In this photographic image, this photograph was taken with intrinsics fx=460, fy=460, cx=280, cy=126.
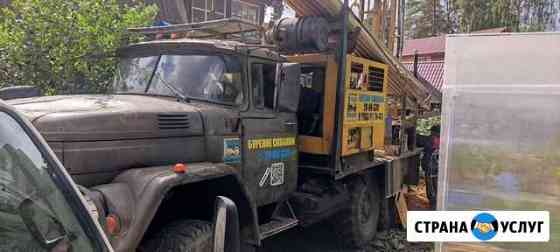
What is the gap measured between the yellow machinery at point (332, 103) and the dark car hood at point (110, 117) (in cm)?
177

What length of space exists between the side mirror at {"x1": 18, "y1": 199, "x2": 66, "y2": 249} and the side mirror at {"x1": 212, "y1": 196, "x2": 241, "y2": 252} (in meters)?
0.53

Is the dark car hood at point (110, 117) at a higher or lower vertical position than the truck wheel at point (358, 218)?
higher

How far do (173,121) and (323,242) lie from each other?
10.9ft

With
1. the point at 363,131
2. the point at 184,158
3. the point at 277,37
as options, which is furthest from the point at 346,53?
the point at 184,158

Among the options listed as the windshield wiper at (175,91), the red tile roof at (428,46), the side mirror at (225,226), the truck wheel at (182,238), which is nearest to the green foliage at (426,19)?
→ the red tile roof at (428,46)

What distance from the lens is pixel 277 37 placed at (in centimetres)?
482

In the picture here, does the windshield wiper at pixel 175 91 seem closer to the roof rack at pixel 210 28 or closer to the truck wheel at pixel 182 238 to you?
the roof rack at pixel 210 28

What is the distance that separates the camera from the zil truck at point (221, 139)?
278 cm

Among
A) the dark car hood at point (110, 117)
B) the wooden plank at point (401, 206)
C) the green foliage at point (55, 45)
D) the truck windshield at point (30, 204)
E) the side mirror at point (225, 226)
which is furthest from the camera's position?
the wooden plank at point (401, 206)

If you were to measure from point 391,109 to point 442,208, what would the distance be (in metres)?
4.17

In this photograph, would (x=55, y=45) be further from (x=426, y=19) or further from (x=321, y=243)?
(x=426, y=19)

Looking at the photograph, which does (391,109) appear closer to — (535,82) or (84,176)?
(535,82)

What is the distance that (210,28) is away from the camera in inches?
187

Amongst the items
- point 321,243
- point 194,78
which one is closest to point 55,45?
point 194,78
